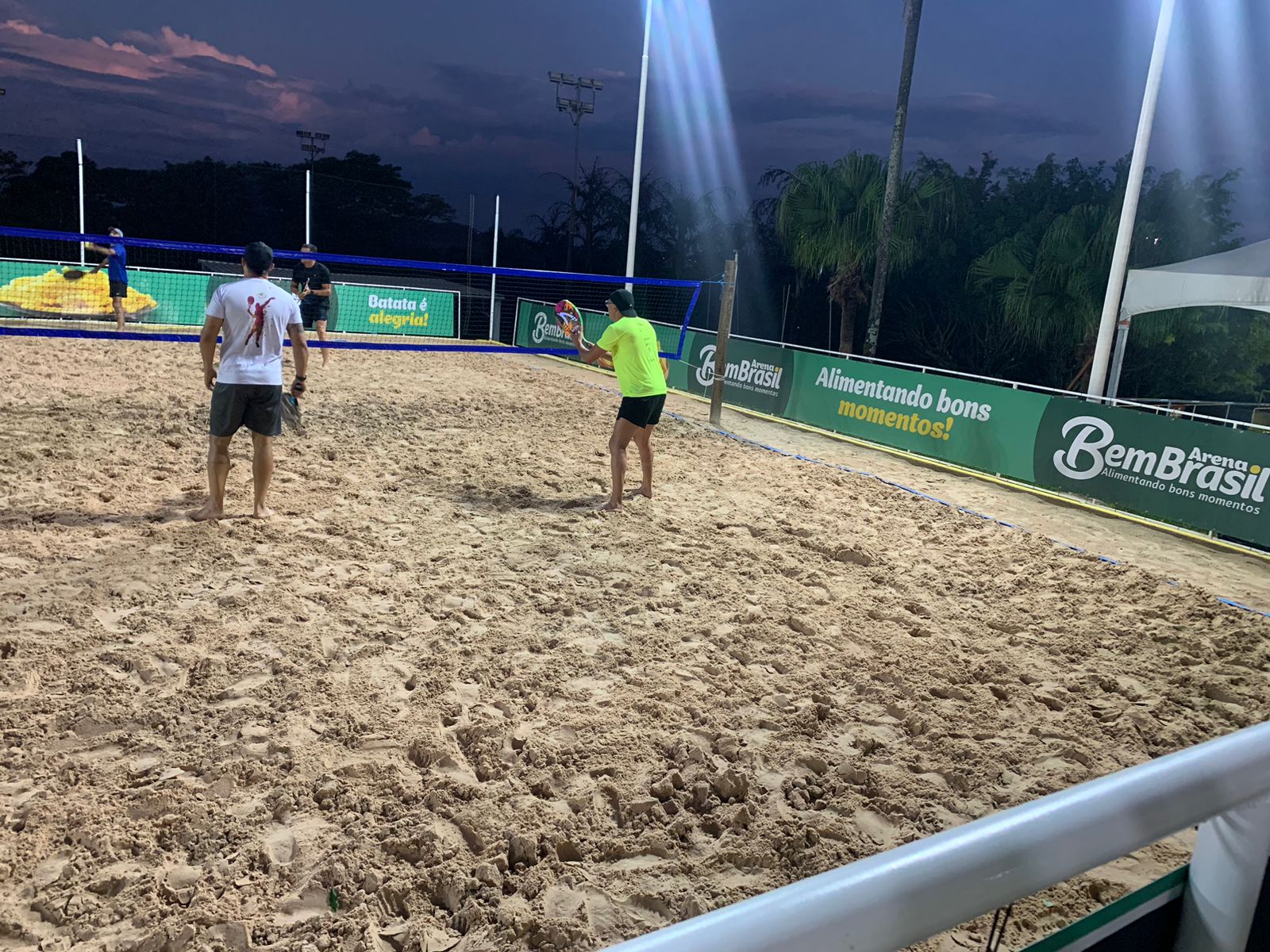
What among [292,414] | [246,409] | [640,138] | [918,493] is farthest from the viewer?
[640,138]

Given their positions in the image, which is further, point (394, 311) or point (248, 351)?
point (394, 311)

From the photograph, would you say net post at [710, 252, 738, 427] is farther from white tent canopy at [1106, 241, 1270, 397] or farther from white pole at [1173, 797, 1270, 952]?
white pole at [1173, 797, 1270, 952]

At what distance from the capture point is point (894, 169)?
18.6 metres

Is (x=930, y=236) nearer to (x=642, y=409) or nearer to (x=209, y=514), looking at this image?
(x=642, y=409)

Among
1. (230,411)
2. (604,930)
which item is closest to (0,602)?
(230,411)

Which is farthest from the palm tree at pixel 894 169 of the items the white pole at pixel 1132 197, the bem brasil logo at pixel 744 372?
the white pole at pixel 1132 197

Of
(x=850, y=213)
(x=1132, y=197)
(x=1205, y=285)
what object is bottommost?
(x=1205, y=285)

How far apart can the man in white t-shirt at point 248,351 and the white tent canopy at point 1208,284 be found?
9951 mm

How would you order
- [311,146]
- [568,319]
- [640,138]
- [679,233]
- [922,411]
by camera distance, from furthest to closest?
[311,146] < [679,233] < [640,138] < [922,411] < [568,319]

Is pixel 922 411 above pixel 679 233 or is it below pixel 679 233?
below

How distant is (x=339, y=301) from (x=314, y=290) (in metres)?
6.20

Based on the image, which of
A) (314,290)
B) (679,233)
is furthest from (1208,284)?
(679,233)

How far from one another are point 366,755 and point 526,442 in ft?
19.7

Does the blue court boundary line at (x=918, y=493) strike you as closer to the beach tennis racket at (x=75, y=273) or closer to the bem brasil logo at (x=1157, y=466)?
the bem brasil logo at (x=1157, y=466)
